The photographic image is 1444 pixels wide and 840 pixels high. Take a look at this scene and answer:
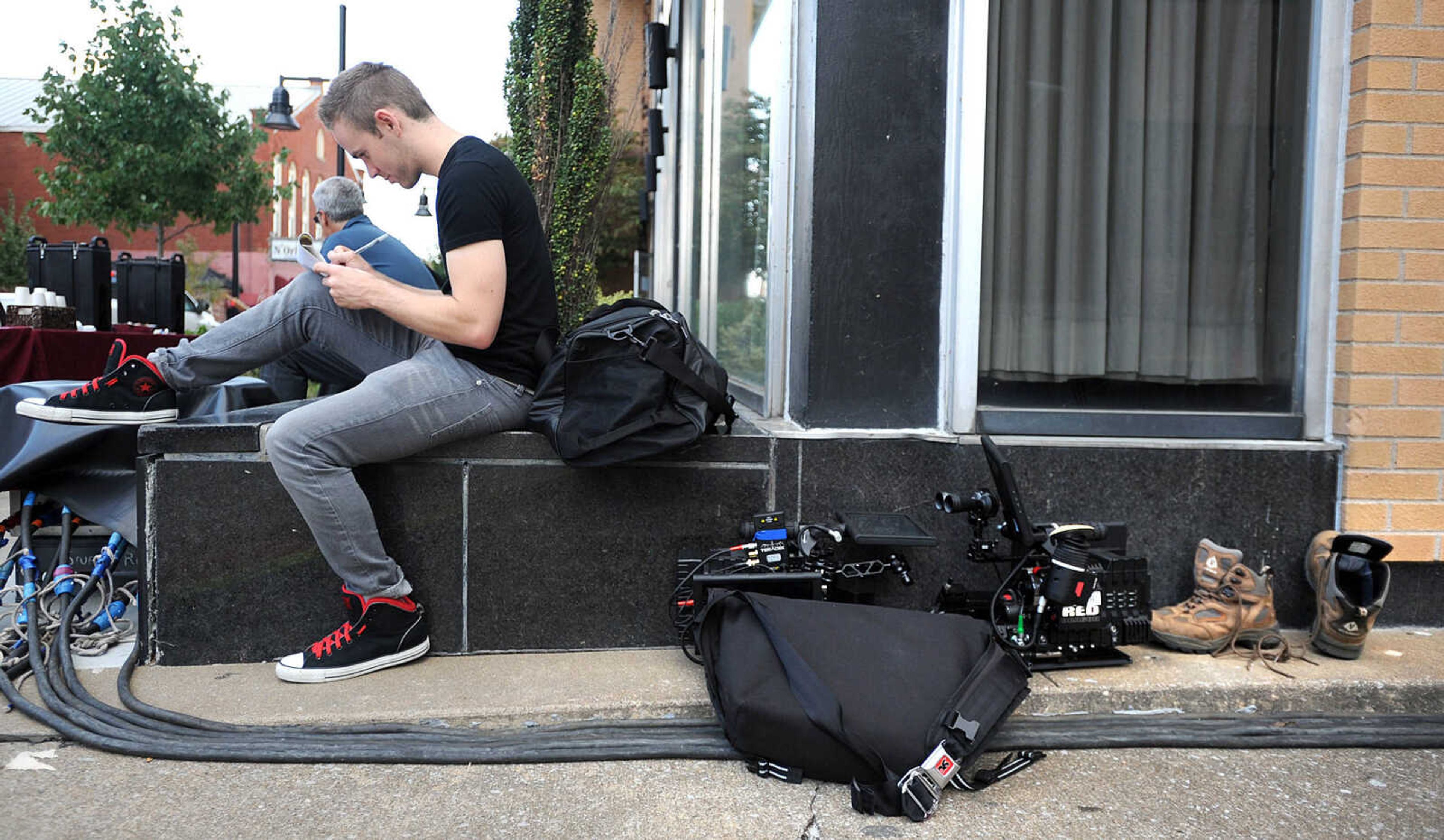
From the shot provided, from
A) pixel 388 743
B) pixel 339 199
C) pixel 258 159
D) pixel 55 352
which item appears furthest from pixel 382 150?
pixel 258 159

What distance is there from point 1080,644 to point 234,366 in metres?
2.77

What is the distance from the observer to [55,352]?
5406mm

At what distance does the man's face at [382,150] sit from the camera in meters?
3.28

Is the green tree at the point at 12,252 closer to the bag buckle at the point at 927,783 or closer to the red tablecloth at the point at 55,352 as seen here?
the red tablecloth at the point at 55,352

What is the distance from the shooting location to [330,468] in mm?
3090

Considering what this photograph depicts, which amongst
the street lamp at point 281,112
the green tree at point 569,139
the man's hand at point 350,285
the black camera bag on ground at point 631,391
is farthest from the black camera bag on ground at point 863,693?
the street lamp at point 281,112

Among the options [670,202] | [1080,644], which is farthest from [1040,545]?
[670,202]

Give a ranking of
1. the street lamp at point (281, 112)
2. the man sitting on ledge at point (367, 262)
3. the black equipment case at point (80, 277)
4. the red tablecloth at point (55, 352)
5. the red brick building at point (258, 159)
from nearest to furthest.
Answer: the man sitting on ledge at point (367, 262), the red tablecloth at point (55, 352), the black equipment case at point (80, 277), the street lamp at point (281, 112), the red brick building at point (258, 159)

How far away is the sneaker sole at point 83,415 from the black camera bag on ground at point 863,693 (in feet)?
6.11

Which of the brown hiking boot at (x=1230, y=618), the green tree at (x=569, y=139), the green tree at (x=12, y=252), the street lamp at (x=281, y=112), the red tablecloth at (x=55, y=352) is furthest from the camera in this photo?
the green tree at (x=12, y=252)

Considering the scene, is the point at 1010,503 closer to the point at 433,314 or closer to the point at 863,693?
the point at 863,693

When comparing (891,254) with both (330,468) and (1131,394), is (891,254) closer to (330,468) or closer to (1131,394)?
(1131,394)

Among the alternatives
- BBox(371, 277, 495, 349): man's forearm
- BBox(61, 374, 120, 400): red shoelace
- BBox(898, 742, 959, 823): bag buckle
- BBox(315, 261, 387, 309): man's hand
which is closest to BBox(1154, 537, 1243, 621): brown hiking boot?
BBox(898, 742, 959, 823): bag buckle

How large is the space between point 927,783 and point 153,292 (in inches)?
235
